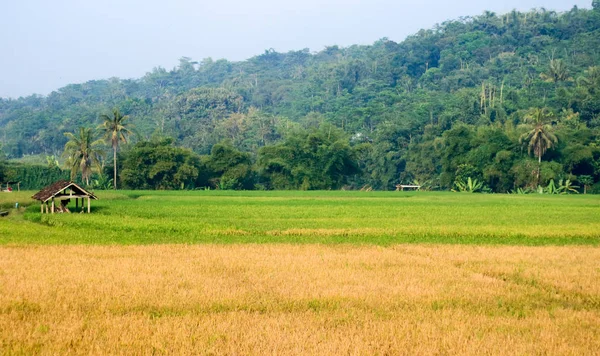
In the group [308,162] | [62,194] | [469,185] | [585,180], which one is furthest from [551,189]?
[62,194]

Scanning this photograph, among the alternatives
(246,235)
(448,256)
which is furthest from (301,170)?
(448,256)

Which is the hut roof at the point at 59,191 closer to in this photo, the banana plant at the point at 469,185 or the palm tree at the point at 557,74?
the banana plant at the point at 469,185

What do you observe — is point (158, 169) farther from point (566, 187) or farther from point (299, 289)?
point (299, 289)

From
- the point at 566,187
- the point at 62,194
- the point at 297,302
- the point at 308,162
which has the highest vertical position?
the point at 308,162

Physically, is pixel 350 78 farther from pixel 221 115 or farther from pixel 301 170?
pixel 301 170

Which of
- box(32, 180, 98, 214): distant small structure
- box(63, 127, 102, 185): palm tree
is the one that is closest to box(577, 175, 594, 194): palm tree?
box(63, 127, 102, 185): palm tree

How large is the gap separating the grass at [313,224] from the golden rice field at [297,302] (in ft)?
14.4

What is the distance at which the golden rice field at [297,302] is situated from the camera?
10625mm

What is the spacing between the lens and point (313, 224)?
3084 cm

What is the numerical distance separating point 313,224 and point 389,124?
223ft

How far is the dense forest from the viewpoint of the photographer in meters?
71.8

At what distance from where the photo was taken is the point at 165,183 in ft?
234

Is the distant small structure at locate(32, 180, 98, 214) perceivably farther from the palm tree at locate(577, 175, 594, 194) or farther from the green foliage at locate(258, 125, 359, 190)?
the palm tree at locate(577, 175, 594, 194)

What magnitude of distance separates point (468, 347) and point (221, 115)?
415 ft
